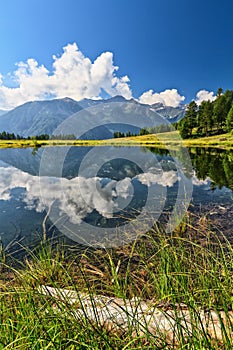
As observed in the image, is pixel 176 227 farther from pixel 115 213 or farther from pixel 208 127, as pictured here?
pixel 208 127

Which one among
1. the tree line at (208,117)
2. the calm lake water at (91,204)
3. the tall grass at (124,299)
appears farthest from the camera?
the tree line at (208,117)

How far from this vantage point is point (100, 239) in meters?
6.54

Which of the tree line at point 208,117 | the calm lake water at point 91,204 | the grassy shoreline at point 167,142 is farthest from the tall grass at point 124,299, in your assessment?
the tree line at point 208,117

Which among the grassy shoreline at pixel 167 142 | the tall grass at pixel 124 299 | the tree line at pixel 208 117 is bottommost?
the tall grass at pixel 124 299

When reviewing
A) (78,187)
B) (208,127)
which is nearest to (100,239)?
(78,187)

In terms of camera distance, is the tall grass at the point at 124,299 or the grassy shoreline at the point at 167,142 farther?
the grassy shoreline at the point at 167,142

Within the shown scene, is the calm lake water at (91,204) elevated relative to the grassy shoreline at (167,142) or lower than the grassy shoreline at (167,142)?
lower

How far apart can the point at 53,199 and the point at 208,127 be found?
62405 mm

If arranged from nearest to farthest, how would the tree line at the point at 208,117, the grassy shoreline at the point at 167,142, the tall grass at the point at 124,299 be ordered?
the tall grass at the point at 124,299 → the grassy shoreline at the point at 167,142 → the tree line at the point at 208,117

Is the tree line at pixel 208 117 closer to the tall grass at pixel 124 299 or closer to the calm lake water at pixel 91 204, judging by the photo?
the calm lake water at pixel 91 204

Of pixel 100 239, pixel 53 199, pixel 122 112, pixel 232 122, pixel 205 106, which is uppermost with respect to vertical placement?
pixel 205 106

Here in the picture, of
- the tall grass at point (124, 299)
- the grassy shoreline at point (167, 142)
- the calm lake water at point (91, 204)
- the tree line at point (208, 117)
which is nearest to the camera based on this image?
the tall grass at point (124, 299)

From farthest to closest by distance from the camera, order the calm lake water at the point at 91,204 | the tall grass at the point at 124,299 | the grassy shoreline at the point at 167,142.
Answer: the grassy shoreline at the point at 167,142 → the calm lake water at the point at 91,204 → the tall grass at the point at 124,299

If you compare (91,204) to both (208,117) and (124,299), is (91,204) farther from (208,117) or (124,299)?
(208,117)
